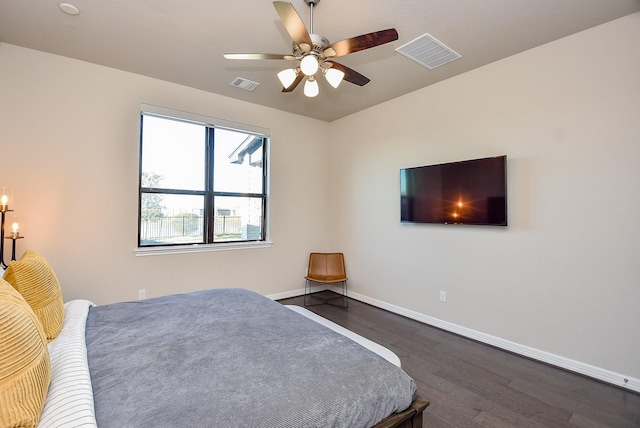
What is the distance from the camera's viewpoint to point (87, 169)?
10.2 ft

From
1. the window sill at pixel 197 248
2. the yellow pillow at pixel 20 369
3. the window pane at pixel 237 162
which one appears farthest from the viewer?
the window pane at pixel 237 162

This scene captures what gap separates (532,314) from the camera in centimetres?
274

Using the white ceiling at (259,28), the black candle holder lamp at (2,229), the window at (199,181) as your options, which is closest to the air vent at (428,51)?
the white ceiling at (259,28)

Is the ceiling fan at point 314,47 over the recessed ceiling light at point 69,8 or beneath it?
beneath

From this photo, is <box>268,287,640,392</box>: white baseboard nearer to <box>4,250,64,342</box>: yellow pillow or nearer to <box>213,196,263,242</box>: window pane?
<box>213,196,263,242</box>: window pane

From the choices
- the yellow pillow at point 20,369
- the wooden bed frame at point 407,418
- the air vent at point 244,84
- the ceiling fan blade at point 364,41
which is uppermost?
the air vent at point 244,84

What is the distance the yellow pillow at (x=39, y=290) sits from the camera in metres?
1.50

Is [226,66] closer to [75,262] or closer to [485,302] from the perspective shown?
[75,262]

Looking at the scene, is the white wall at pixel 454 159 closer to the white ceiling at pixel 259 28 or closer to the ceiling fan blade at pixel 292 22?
the white ceiling at pixel 259 28

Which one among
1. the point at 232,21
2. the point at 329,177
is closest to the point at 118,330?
the point at 232,21

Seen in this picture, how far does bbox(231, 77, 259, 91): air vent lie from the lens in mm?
3471

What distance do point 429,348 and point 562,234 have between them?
1.59 meters

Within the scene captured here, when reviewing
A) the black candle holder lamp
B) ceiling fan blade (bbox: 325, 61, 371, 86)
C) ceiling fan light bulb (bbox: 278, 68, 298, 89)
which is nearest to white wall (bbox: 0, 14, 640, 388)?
the black candle holder lamp

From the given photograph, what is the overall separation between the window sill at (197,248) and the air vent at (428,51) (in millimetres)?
2986
